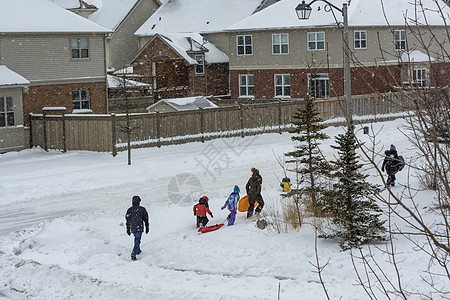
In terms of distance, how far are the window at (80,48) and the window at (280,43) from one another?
16162mm

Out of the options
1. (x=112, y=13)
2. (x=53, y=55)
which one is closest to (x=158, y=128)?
(x=53, y=55)

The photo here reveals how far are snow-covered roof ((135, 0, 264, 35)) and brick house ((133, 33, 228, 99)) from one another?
11.0 feet

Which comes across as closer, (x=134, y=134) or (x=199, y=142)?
(x=134, y=134)

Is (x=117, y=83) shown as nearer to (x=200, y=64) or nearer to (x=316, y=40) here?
(x=200, y=64)

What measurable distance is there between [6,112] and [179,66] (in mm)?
23678

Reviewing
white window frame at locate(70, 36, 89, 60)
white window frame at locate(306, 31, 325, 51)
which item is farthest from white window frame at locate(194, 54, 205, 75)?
white window frame at locate(70, 36, 89, 60)

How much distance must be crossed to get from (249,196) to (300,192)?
63.7 inches

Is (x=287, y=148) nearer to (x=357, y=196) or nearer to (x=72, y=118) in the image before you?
(x=72, y=118)

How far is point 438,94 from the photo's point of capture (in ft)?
15.1

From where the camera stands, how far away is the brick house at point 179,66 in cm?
5025

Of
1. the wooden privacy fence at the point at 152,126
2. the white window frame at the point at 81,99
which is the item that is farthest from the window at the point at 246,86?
the white window frame at the point at 81,99

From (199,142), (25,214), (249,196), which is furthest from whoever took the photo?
(199,142)

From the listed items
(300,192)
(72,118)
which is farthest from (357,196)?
(72,118)

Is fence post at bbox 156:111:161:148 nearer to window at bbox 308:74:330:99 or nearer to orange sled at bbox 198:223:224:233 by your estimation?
orange sled at bbox 198:223:224:233
